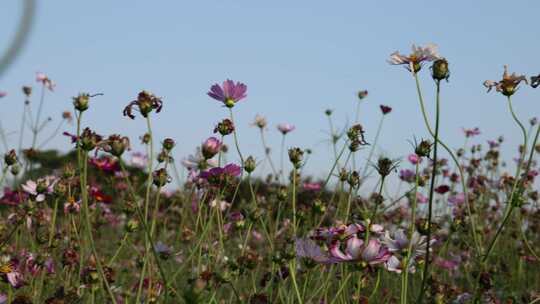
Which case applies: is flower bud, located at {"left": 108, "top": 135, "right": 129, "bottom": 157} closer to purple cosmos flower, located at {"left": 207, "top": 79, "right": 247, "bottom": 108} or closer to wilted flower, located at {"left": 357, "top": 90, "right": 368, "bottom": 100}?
purple cosmos flower, located at {"left": 207, "top": 79, "right": 247, "bottom": 108}

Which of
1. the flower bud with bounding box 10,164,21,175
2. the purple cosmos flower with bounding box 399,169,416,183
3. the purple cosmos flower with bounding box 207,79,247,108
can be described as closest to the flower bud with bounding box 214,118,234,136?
the purple cosmos flower with bounding box 207,79,247,108

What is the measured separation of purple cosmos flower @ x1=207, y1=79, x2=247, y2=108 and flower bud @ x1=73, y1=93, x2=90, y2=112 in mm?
470

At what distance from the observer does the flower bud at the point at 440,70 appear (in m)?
1.27

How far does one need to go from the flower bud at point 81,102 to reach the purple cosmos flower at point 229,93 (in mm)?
470

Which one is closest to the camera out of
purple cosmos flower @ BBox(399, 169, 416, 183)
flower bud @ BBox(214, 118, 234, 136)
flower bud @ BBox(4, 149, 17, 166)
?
flower bud @ BBox(214, 118, 234, 136)

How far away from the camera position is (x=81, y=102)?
137 cm

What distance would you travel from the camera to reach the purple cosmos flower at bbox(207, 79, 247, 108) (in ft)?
5.79

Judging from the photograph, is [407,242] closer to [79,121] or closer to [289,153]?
[289,153]

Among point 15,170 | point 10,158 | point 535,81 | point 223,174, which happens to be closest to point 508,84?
point 535,81

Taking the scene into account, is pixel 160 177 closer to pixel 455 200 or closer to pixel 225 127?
pixel 225 127

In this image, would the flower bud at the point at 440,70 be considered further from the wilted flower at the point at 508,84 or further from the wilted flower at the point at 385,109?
the wilted flower at the point at 385,109

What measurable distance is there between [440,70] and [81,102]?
73 cm

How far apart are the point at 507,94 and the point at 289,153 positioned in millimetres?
581

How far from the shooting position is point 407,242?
156 centimetres
